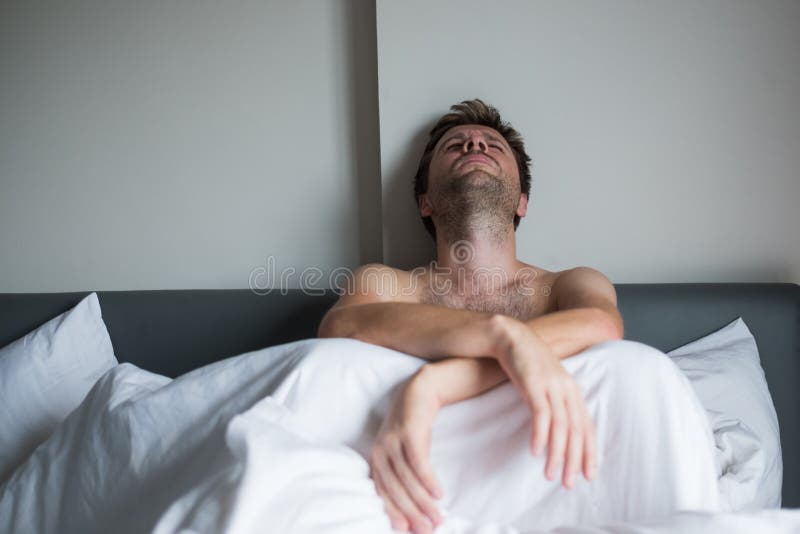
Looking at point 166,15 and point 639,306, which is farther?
point 166,15

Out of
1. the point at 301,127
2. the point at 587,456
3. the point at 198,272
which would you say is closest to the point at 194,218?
the point at 198,272

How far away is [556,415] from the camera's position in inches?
30.8

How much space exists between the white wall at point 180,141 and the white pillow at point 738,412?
3.34ft

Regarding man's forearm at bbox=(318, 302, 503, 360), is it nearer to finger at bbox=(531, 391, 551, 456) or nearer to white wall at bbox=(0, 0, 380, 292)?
finger at bbox=(531, 391, 551, 456)

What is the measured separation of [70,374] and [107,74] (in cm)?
106

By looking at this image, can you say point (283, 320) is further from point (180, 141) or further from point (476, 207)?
point (180, 141)

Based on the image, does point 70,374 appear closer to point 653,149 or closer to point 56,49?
point 56,49

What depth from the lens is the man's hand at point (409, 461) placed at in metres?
0.75

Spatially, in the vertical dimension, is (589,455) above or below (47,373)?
above

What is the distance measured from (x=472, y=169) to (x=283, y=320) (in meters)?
0.68

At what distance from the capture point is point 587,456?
0.80 m

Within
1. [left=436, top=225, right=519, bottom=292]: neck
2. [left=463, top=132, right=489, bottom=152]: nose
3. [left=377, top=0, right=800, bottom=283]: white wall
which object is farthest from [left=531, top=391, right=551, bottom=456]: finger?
[left=377, top=0, right=800, bottom=283]: white wall

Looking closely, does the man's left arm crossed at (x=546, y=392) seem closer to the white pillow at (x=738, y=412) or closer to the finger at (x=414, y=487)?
the finger at (x=414, y=487)

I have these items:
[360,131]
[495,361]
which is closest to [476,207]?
[360,131]
